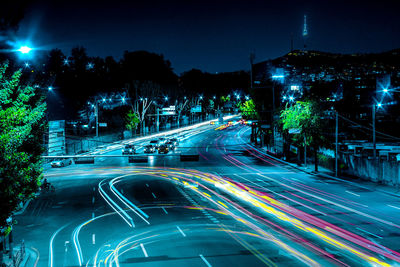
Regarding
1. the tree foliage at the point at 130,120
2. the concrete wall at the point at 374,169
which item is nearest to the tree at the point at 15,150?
the concrete wall at the point at 374,169

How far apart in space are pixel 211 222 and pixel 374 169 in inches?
839

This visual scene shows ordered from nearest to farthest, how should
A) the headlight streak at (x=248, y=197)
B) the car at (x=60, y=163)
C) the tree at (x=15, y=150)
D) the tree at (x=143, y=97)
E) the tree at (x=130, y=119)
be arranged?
the tree at (x=15, y=150), the headlight streak at (x=248, y=197), the car at (x=60, y=163), the tree at (x=130, y=119), the tree at (x=143, y=97)

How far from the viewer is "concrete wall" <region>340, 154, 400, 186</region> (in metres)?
30.3

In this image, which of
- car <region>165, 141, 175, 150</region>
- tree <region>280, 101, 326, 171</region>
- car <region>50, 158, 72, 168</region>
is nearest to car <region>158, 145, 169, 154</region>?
car <region>165, 141, 175, 150</region>

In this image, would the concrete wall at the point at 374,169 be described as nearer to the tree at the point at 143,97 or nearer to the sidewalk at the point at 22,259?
the sidewalk at the point at 22,259

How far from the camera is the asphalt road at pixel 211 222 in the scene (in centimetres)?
1444

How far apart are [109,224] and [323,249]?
459 inches

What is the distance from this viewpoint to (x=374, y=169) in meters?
33.2

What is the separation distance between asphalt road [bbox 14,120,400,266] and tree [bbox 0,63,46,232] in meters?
4.12

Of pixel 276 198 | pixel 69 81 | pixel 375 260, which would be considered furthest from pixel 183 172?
pixel 69 81

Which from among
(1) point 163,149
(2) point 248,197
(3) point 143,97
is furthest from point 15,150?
(3) point 143,97

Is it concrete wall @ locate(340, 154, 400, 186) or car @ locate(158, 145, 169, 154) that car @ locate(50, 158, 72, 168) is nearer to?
car @ locate(158, 145, 169, 154)

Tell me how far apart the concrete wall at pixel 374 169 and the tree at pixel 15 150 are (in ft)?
94.0

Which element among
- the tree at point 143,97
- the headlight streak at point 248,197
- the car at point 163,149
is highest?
the tree at point 143,97
